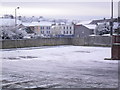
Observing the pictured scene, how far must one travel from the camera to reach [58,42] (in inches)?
2191

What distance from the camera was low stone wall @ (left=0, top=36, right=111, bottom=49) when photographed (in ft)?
153

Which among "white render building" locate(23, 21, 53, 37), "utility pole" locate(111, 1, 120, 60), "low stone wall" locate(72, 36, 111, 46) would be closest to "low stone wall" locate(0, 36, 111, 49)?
"low stone wall" locate(72, 36, 111, 46)

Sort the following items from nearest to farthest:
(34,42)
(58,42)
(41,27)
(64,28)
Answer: (34,42), (58,42), (41,27), (64,28)

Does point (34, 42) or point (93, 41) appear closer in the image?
point (34, 42)

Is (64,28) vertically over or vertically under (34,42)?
over

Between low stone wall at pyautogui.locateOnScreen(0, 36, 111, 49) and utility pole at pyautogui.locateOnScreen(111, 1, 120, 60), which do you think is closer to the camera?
utility pole at pyautogui.locateOnScreen(111, 1, 120, 60)

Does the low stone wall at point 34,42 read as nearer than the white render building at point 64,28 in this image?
Yes

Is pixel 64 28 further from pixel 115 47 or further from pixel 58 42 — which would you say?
pixel 115 47

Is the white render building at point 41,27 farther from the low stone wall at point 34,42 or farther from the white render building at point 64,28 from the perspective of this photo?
the low stone wall at point 34,42

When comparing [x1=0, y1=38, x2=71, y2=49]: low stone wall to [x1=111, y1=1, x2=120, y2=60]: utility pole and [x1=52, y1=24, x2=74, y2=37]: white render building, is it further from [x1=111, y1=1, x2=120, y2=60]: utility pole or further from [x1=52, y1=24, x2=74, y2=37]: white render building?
[x1=52, y1=24, x2=74, y2=37]: white render building

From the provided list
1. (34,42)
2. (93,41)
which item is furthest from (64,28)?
(34,42)

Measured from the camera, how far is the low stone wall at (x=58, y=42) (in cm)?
4671

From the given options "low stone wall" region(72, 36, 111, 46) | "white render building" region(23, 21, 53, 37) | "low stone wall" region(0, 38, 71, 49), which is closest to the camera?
"low stone wall" region(0, 38, 71, 49)

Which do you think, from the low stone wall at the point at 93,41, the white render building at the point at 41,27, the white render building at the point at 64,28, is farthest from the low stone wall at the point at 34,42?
the white render building at the point at 64,28
